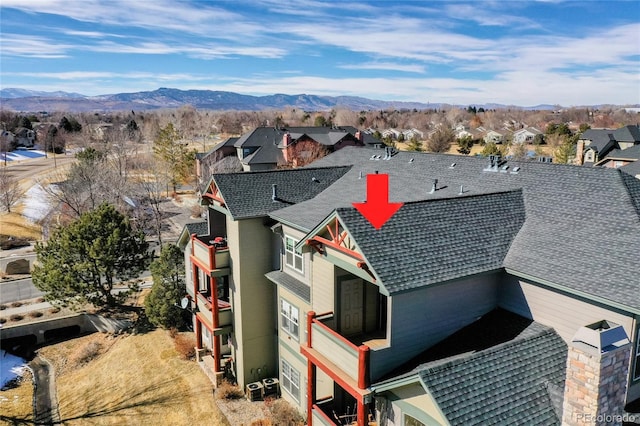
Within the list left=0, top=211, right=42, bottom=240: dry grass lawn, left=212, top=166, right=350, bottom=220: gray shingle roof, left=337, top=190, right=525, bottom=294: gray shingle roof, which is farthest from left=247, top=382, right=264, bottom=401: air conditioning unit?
left=0, top=211, right=42, bottom=240: dry grass lawn

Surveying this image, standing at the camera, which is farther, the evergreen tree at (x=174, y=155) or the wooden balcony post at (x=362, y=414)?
the evergreen tree at (x=174, y=155)

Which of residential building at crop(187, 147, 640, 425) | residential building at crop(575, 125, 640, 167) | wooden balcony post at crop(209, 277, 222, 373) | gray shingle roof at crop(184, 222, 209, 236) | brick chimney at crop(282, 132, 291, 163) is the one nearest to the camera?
residential building at crop(187, 147, 640, 425)

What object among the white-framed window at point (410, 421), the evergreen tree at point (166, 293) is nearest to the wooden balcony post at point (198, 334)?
the evergreen tree at point (166, 293)

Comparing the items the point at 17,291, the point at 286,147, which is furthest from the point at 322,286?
the point at 286,147

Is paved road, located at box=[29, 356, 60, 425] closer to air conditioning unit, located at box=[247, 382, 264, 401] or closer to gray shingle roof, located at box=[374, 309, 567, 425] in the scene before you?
air conditioning unit, located at box=[247, 382, 264, 401]

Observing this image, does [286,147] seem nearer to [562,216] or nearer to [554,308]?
[562,216]

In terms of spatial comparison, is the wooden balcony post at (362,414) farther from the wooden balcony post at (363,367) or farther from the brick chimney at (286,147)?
the brick chimney at (286,147)
